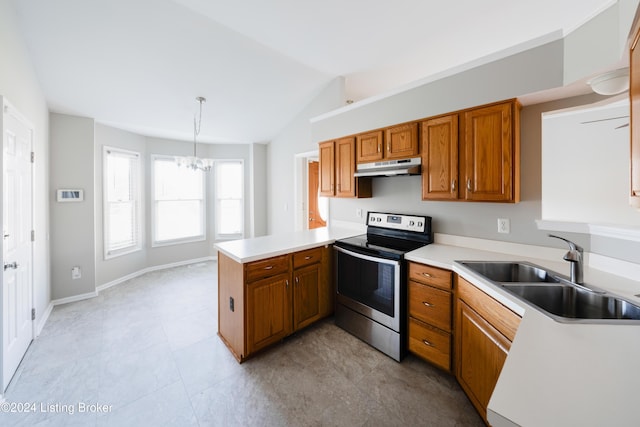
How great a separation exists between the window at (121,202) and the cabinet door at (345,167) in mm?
3678

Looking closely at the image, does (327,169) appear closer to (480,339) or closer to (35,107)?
(480,339)

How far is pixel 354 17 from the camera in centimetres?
230

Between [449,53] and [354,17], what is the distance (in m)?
1.25

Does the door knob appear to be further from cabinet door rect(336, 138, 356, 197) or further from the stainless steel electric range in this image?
cabinet door rect(336, 138, 356, 197)

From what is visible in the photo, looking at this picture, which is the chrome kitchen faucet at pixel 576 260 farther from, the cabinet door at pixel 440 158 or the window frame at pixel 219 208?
the window frame at pixel 219 208

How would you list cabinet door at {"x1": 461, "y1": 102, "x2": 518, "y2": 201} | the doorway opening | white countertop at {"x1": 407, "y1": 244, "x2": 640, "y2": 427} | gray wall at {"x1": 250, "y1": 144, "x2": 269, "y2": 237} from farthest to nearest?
gray wall at {"x1": 250, "y1": 144, "x2": 269, "y2": 237}
the doorway opening
cabinet door at {"x1": 461, "y1": 102, "x2": 518, "y2": 201}
white countertop at {"x1": 407, "y1": 244, "x2": 640, "y2": 427}

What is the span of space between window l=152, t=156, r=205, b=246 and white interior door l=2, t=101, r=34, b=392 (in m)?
2.33

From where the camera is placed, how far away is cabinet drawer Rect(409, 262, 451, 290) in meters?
1.88

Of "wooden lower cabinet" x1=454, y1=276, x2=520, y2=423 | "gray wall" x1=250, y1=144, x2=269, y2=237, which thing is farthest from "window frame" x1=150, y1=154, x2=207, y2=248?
"wooden lower cabinet" x1=454, y1=276, x2=520, y2=423

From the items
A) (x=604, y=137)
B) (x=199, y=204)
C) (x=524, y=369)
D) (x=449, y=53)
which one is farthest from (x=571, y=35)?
(x=199, y=204)

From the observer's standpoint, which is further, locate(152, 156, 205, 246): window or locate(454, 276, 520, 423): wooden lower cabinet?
locate(152, 156, 205, 246): window

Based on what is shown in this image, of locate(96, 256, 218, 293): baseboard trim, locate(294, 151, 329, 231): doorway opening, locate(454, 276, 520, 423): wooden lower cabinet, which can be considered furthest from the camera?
locate(294, 151, 329, 231): doorway opening

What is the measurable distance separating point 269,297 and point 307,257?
53 cm

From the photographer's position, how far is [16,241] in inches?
82.3
